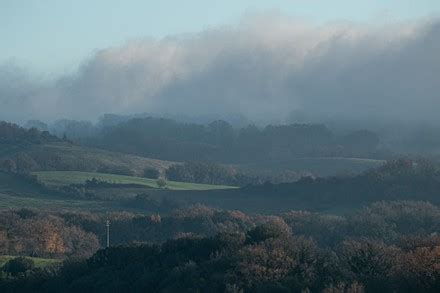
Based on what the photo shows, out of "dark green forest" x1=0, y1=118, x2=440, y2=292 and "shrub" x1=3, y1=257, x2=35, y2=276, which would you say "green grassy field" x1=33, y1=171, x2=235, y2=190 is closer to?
"dark green forest" x1=0, y1=118, x2=440, y2=292

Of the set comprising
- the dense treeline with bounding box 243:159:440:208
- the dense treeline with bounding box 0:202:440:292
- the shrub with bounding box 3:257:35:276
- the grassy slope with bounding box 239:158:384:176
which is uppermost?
the grassy slope with bounding box 239:158:384:176

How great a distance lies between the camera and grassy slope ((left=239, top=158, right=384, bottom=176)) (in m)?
161

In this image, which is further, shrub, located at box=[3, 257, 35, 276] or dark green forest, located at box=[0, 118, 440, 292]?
shrub, located at box=[3, 257, 35, 276]

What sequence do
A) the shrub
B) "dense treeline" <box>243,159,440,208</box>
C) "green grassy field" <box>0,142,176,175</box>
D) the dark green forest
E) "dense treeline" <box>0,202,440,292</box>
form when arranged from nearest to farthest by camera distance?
"dense treeline" <box>0,202,440,292</box>
the dark green forest
the shrub
"dense treeline" <box>243,159,440,208</box>
"green grassy field" <box>0,142,176,175</box>

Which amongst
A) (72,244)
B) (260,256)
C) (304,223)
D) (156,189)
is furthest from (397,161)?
(260,256)

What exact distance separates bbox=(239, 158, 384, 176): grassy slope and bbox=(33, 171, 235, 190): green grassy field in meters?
23.0

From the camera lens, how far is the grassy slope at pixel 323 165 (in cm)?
16143

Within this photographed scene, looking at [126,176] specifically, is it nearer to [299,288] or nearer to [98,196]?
[98,196]

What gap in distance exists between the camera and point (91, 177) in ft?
466

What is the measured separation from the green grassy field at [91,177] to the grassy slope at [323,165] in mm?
23044

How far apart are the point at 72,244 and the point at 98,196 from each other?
32.9 meters

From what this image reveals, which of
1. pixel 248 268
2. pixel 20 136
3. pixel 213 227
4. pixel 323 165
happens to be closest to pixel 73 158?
pixel 20 136

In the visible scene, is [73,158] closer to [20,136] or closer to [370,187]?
[20,136]

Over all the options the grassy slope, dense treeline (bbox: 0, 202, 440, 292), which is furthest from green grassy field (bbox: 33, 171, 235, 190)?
dense treeline (bbox: 0, 202, 440, 292)
